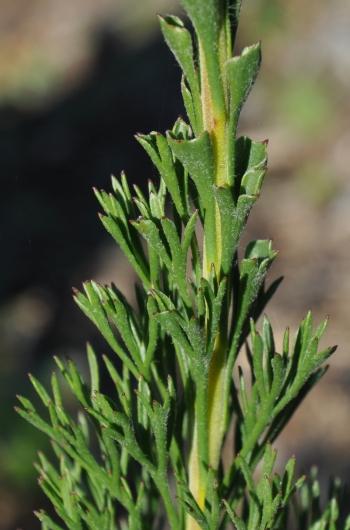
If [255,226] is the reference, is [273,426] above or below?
below

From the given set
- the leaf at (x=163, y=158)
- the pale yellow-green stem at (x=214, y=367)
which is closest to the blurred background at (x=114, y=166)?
the pale yellow-green stem at (x=214, y=367)

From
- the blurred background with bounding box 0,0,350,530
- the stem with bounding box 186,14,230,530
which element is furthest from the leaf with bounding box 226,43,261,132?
the blurred background with bounding box 0,0,350,530

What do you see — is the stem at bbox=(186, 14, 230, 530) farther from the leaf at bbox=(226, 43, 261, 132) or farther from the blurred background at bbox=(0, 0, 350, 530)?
the blurred background at bbox=(0, 0, 350, 530)

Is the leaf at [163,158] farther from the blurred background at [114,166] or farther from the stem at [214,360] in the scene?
the blurred background at [114,166]

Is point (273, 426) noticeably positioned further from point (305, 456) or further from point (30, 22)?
point (30, 22)

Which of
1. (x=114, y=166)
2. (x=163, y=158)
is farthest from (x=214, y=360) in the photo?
(x=114, y=166)

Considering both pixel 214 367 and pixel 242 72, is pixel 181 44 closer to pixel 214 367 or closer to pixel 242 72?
pixel 242 72

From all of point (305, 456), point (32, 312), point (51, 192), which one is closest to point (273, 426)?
point (305, 456)

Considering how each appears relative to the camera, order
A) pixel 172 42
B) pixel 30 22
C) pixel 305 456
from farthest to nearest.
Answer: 1. pixel 30 22
2. pixel 305 456
3. pixel 172 42
